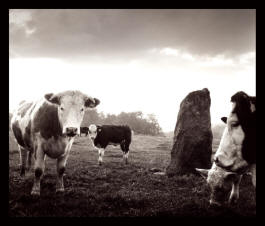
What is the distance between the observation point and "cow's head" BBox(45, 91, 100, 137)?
6949 millimetres

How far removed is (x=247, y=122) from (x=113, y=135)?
50.5ft

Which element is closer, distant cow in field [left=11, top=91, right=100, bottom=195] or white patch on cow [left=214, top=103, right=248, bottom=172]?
white patch on cow [left=214, top=103, right=248, bottom=172]

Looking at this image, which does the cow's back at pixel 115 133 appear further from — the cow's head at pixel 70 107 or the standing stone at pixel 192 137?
the cow's head at pixel 70 107

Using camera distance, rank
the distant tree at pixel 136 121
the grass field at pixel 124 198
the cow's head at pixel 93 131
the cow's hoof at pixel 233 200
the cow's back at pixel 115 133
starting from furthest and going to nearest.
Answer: the distant tree at pixel 136 121 → the cow's back at pixel 115 133 → the cow's head at pixel 93 131 → the cow's hoof at pixel 233 200 → the grass field at pixel 124 198

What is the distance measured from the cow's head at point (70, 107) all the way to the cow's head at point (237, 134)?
11.1ft

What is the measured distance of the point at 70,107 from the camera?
7.34 meters

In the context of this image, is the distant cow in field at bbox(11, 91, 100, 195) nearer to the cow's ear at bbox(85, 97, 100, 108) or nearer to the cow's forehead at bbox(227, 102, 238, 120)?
the cow's ear at bbox(85, 97, 100, 108)

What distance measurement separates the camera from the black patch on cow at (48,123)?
7777mm

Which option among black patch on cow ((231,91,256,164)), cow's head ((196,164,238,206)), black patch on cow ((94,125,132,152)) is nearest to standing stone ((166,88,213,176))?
cow's head ((196,164,238,206))

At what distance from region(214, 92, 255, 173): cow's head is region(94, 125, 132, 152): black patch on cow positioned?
44.6 feet

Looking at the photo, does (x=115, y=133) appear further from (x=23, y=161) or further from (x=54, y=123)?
(x=54, y=123)

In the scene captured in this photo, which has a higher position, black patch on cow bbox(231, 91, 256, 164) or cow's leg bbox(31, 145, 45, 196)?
black patch on cow bbox(231, 91, 256, 164)

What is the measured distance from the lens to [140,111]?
3259 centimetres

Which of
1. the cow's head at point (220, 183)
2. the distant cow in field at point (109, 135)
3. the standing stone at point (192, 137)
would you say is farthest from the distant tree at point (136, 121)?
the cow's head at point (220, 183)
